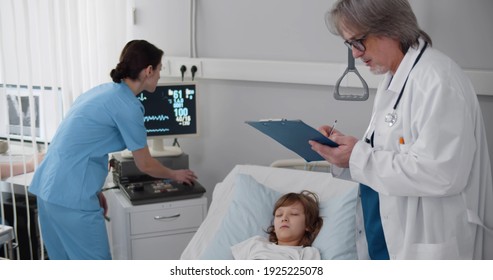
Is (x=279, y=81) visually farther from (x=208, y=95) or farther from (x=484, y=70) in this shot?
(x=484, y=70)

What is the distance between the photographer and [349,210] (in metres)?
2.19

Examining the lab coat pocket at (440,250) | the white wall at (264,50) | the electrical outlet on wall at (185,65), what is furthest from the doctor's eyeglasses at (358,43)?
the electrical outlet on wall at (185,65)

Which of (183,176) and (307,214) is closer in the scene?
(307,214)

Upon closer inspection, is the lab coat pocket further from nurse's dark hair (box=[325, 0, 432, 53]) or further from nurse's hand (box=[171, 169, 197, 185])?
nurse's hand (box=[171, 169, 197, 185])

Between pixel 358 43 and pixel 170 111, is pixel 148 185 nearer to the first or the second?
pixel 170 111

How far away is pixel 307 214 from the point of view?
2.25 metres

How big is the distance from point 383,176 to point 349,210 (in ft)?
2.44

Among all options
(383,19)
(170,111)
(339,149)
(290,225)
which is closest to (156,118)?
(170,111)

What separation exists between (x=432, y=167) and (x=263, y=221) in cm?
102

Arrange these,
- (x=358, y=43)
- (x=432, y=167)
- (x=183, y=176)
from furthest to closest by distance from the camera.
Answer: (x=183, y=176) < (x=358, y=43) < (x=432, y=167)

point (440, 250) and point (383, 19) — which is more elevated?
point (383, 19)

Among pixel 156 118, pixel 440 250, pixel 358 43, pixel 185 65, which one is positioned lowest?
pixel 440 250

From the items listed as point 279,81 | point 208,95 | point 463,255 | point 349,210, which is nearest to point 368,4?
point 463,255

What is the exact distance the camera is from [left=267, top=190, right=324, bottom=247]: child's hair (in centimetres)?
224
